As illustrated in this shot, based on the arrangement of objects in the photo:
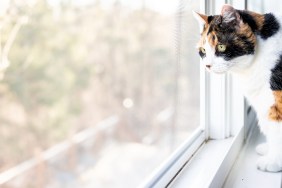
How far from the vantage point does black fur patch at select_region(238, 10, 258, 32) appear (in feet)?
2.42

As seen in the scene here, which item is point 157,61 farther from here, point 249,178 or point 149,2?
point 249,178

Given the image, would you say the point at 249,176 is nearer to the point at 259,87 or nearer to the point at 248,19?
the point at 259,87

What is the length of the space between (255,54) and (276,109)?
0.46 ft

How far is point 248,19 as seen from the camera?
2.45ft

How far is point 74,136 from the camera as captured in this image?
128cm

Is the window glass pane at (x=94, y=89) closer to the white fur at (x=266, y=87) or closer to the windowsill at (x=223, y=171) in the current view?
the windowsill at (x=223, y=171)

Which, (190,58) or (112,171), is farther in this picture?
(112,171)

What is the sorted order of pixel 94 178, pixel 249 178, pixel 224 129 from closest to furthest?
1. pixel 249 178
2. pixel 224 129
3. pixel 94 178

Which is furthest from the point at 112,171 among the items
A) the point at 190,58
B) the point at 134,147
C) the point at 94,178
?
the point at 190,58

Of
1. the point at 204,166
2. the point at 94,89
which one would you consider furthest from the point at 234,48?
the point at 94,89

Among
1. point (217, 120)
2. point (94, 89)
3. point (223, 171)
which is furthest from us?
point (94, 89)

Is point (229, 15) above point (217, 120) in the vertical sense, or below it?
above

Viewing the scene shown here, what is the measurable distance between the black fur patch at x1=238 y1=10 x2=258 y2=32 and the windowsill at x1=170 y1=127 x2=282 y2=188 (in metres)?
0.30

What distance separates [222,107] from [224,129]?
0.07 meters
